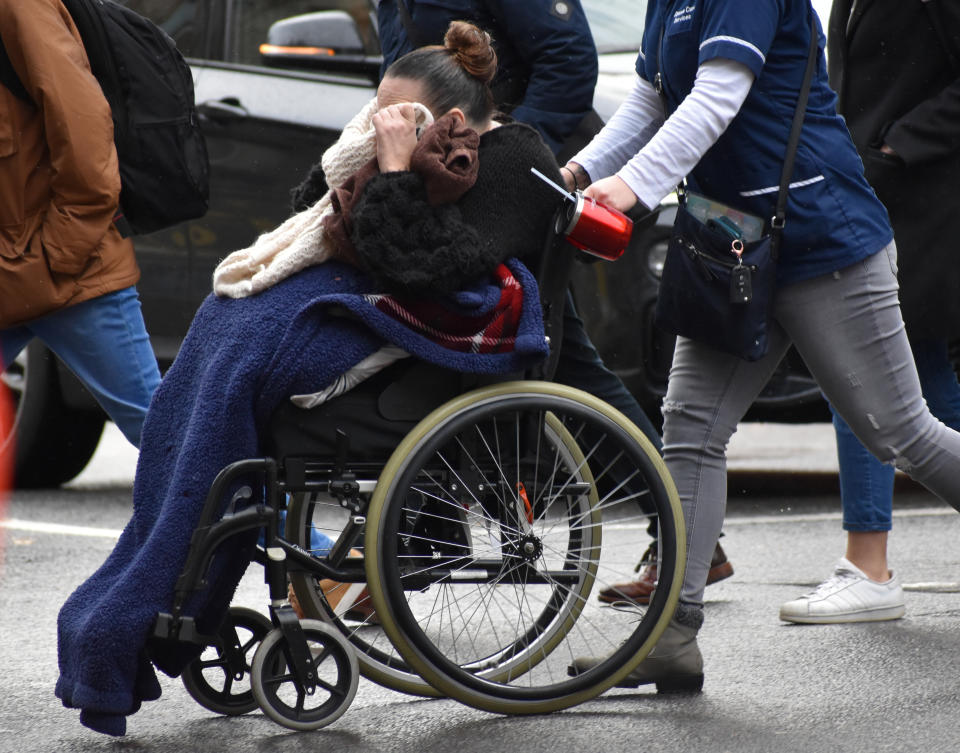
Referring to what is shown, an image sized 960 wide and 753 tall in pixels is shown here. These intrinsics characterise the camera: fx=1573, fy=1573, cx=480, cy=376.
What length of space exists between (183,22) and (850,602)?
3.42 meters

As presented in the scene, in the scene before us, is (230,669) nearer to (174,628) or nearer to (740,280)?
(174,628)

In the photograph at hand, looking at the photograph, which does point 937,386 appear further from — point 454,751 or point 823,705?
point 454,751

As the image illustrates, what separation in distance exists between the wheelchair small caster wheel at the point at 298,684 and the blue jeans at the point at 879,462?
1.61 meters

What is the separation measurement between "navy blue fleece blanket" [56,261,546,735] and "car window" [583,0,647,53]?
3.08m

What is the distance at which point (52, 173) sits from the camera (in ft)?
12.4

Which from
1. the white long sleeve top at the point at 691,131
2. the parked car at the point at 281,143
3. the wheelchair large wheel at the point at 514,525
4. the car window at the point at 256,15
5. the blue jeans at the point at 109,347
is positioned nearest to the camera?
the wheelchair large wheel at the point at 514,525

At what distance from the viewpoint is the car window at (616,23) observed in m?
5.93

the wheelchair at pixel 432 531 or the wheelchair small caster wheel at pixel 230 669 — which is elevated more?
the wheelchair at pixel 432 531

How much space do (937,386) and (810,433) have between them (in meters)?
4.80

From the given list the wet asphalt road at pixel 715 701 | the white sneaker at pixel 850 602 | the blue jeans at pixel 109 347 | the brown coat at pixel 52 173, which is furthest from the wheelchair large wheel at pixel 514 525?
the brown coat at pixel 52 173

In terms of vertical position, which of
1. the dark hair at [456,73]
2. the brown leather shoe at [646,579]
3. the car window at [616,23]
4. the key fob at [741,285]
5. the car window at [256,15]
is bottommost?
the brown leather shoe at [646,579]

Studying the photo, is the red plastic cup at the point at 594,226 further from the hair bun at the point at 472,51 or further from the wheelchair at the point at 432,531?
the hair bun at the point at 472,51

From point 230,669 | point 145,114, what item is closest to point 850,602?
point 230,669

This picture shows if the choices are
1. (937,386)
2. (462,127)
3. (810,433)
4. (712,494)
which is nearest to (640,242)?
(937,386)
